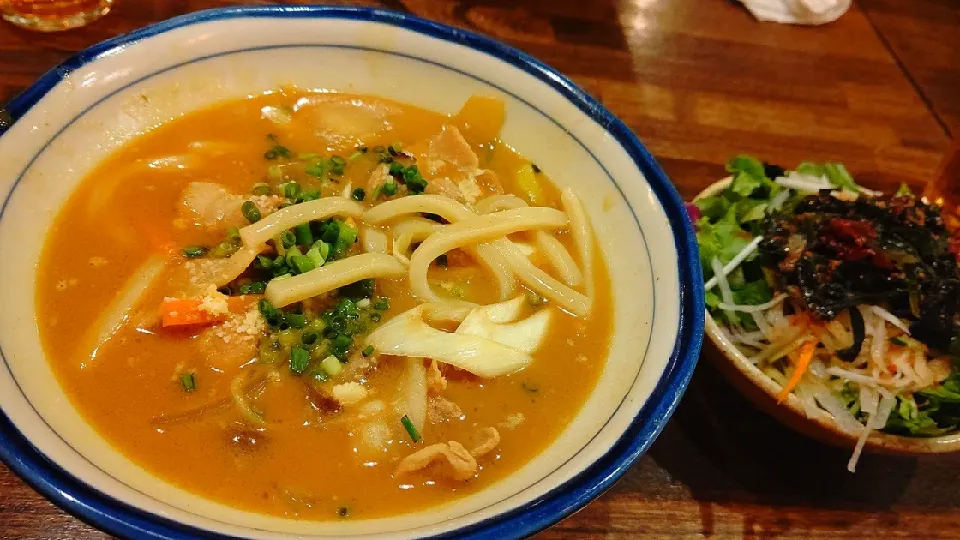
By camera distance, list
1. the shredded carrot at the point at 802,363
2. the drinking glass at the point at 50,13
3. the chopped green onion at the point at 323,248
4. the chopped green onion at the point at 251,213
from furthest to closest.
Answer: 1. the drinking glass at the point at 50,13
2. the shredded carrot at the point at 802,363
3. the chopped green onion at the point at 251,213
4. the chopped green onion at the point at 323,248

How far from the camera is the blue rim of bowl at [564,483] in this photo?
1.27 m

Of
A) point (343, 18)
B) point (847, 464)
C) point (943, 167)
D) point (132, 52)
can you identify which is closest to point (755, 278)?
point (847, 464)

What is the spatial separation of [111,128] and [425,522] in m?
1.65

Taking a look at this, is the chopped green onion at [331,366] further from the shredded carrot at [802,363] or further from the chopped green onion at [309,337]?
the shredded carrot at [802,363]

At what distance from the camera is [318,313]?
2.01m

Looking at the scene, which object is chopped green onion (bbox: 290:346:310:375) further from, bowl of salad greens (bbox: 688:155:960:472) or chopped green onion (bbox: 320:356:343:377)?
bowl of salad greens (bbox: 688:155:960:472)

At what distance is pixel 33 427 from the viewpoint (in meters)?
1.42

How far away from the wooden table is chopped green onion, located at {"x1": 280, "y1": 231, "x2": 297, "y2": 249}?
904 mm

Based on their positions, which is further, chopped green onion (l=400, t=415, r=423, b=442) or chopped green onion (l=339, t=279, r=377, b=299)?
chopped green onion (l=339, t=279, r=377, b=299)

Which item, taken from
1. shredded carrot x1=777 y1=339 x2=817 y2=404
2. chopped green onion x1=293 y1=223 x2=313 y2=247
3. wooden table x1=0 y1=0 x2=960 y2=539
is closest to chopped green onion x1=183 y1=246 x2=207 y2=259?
chopped green onion x1=293 y1=223 x2=313 y2=247

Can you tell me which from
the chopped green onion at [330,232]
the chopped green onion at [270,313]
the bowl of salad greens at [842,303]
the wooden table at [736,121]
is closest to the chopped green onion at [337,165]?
the chopped green onion at [330,232]

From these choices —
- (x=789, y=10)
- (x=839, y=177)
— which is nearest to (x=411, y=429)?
(x=839, y=177)

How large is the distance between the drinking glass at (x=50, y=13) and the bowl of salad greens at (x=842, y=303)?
2.71m

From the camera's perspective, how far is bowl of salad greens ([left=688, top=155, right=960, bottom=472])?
2.46 m
